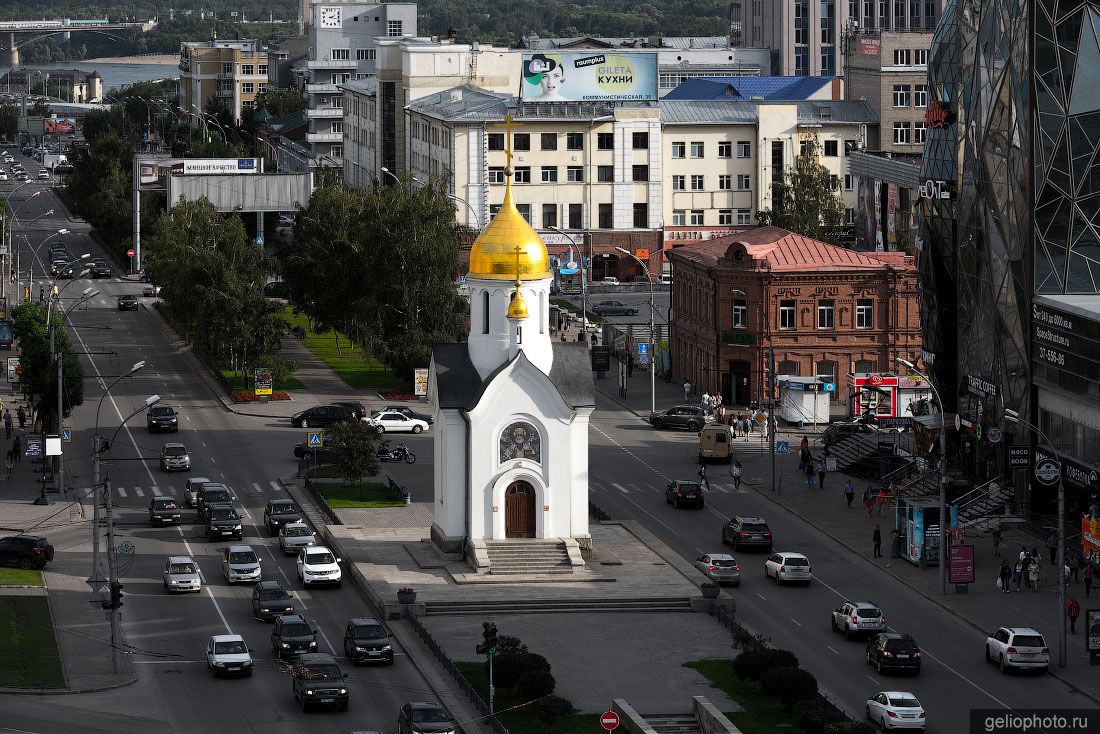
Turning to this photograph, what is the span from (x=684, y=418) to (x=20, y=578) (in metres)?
44.3

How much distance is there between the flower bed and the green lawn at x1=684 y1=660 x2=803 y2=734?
5953 cm

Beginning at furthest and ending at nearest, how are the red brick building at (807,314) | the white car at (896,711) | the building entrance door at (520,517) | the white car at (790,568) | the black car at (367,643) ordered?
the red brick building at (807,314) < the building entrance door at (520,517) < the white car at (790,568) < the black car at (367,643) < the white car at (896,711)

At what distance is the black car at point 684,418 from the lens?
4483 inches

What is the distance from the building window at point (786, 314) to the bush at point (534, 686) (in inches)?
2341

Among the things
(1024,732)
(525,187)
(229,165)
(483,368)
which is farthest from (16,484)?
(229,165)

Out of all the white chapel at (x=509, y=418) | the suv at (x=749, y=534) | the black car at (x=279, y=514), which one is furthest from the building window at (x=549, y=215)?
the white chapel at (x=509, y=418)

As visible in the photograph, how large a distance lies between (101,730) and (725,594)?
79.5ft

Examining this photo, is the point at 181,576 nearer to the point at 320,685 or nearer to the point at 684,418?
the point at 320,685

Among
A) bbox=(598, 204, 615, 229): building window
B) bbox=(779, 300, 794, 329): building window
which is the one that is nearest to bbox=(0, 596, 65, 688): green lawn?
bbox=(779, 300, 794, 329): building window

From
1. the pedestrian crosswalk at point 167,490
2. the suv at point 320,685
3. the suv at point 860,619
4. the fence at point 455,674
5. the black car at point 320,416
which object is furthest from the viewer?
the black car at point 320,416

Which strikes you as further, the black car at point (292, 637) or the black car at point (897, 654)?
the black car at point (292, 637)

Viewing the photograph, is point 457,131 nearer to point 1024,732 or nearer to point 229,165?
point 229,165

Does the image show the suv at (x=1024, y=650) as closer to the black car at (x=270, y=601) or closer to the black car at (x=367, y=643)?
the black car at (x=367, y=643)

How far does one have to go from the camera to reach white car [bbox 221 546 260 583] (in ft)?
257
